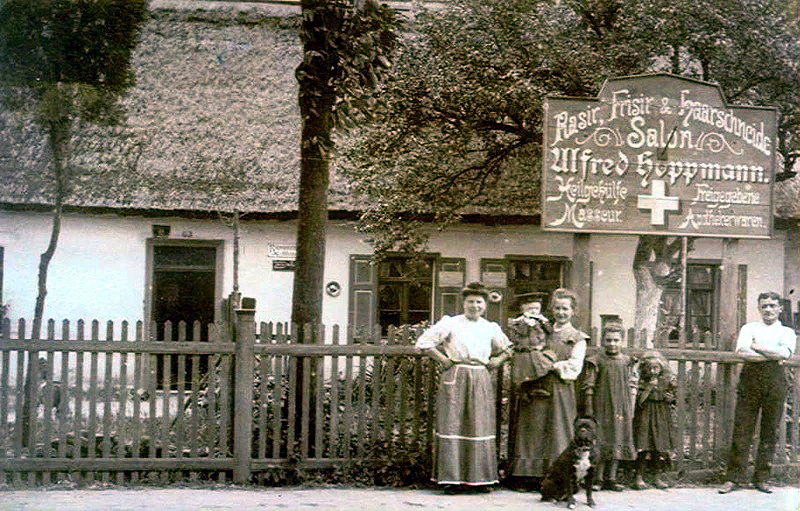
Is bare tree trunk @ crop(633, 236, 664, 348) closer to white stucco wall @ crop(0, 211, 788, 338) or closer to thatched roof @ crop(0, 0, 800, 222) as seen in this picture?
white stucco wall @ crop(0, 211, 788, 338)

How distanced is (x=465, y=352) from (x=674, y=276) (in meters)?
6.81

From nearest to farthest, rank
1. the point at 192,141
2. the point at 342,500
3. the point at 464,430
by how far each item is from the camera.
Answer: the point at 342,500, the point at 464,430, the point at 192,141

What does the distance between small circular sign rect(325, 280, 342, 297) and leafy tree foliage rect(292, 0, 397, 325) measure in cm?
597

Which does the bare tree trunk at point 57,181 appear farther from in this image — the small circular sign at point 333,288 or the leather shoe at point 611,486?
the leather shoe at point 611,486

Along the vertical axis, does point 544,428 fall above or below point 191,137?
below

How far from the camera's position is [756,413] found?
7.25 meters

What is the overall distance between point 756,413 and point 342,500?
11.4ft

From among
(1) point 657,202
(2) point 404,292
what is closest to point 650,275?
(2) point 404,292

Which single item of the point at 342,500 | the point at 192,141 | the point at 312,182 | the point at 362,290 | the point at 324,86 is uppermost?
the point at 192,141

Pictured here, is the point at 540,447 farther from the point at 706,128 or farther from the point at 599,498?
the point at 706,128

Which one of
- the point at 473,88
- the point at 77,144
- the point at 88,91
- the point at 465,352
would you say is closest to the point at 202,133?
the point at 77,144

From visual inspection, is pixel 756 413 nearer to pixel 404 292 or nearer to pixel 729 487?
pixel 729 487

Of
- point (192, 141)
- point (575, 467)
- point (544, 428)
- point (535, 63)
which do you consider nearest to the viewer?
point (575, 467)

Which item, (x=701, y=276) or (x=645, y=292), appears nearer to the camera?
(x=645, y=292)
